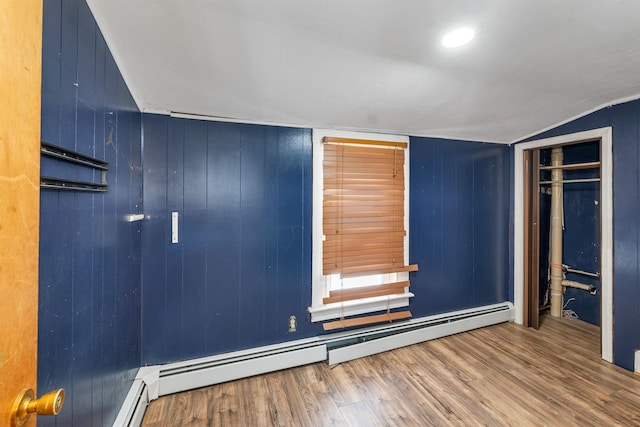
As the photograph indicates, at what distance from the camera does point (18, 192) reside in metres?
0.51

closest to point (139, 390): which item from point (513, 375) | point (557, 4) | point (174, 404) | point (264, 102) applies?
point (174, 404)

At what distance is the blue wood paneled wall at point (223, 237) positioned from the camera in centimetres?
194

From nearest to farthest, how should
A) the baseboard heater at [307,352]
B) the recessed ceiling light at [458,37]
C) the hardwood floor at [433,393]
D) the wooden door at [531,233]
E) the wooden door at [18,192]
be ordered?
the wooden door at [18,192] → the recessed ceiling light at [458,37] → the hardwood floor at [433,393] → the baseboard heater at [307,352] → the wooden door at [531,233]

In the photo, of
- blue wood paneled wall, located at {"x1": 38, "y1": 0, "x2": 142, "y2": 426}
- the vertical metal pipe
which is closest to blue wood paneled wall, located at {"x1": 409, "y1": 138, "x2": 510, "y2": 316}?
the vertical metal pipe

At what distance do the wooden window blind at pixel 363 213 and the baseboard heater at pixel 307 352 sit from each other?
148 mm

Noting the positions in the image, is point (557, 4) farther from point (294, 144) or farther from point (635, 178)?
point (635, 178)

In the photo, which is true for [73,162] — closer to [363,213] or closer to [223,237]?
[223,237]

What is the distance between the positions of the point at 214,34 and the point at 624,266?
332 centimetres

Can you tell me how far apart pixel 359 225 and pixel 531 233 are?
1995 millimetres

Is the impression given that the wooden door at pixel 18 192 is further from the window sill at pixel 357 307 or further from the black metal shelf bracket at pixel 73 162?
the window sill at pixel 357 307

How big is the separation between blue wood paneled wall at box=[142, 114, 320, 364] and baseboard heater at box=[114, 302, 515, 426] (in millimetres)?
87

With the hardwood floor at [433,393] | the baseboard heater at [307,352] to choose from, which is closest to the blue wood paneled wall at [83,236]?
the baseboard heater at [307,352]

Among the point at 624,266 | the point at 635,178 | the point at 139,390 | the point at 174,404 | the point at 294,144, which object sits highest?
the point at 294,144

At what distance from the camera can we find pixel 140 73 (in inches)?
58.7
